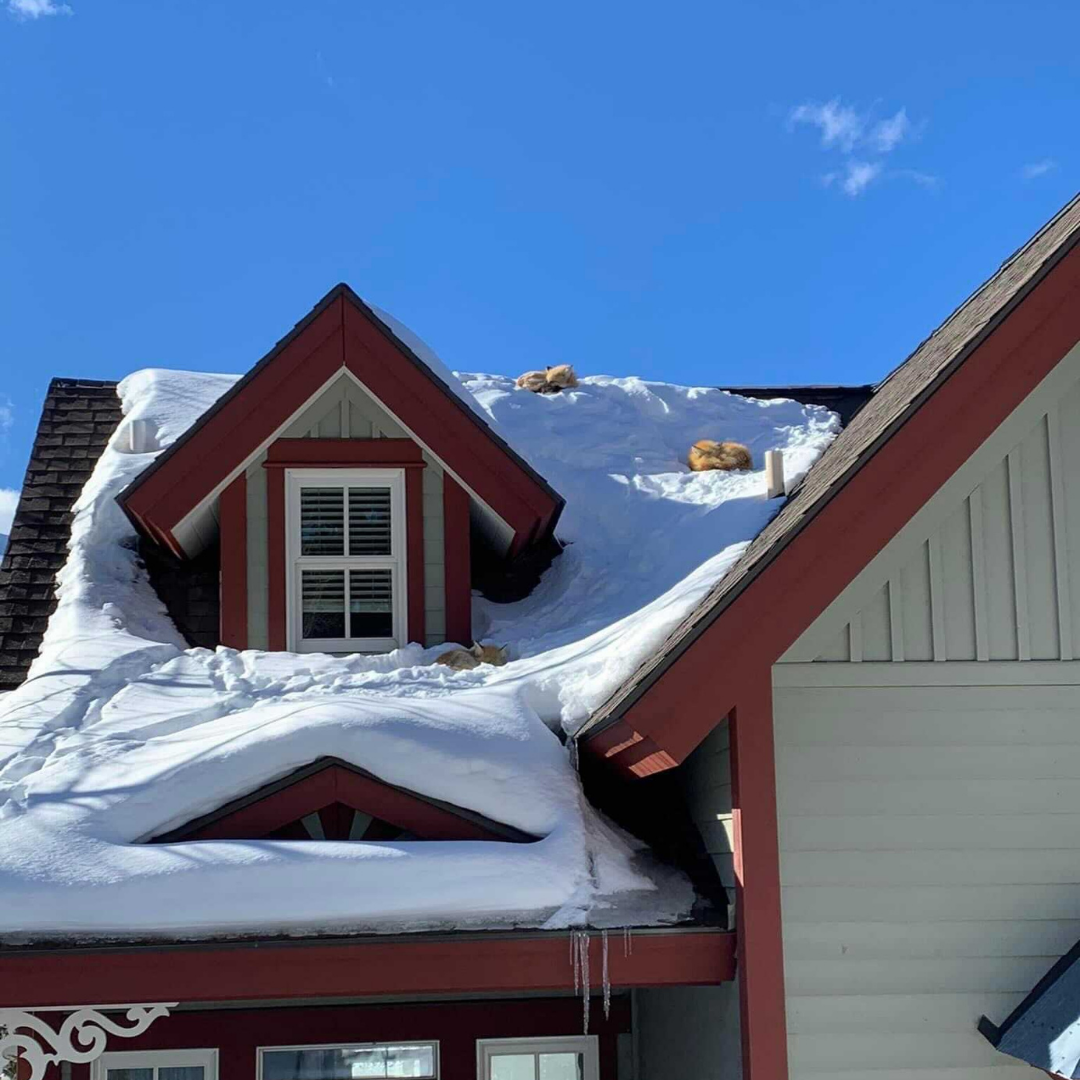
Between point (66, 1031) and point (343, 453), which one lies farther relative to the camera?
point (343, 453)

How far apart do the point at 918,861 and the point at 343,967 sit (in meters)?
2.50

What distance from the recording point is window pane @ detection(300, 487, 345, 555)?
28.1 ft

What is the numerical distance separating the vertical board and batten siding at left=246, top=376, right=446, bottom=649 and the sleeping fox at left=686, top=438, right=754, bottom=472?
238 cm

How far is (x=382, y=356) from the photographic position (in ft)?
27.6

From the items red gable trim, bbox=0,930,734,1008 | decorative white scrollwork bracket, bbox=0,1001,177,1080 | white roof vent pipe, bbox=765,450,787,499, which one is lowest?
decorative white scrollwork bracket, bbox=0,1001,177,1080

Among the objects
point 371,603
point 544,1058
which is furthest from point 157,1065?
point 371,603

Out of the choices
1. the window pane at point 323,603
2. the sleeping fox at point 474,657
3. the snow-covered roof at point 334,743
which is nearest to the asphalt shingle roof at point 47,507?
the snow-covered roof at point 334,743

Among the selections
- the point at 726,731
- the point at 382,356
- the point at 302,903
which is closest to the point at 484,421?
the point at 382,356

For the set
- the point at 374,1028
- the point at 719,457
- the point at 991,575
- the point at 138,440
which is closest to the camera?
the point at 991,575

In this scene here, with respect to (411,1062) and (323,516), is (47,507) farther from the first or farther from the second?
(411,1062)

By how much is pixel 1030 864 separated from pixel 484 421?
4113mm

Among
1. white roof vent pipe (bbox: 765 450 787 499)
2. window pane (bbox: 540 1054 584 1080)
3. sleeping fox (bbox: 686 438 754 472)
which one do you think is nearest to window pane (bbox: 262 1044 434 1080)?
window pane (bbox: 540 1054 584 1080)

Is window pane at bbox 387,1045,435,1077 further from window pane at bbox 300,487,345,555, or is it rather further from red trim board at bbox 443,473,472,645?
window pane at bbox 300,487,345,555

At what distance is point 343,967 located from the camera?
572 centimetres
